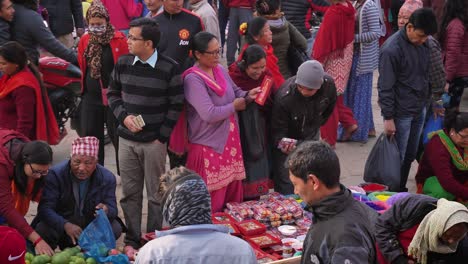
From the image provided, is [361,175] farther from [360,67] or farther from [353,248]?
[353,248]

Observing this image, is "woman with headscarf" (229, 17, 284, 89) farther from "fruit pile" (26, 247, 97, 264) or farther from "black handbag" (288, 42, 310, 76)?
"fruit pile" (26, 247, 97, 264)

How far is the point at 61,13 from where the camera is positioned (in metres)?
8.81

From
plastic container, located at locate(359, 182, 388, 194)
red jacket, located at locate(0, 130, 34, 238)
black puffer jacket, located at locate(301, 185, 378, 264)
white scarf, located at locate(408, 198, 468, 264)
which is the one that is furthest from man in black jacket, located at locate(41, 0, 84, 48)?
black puffer jacket, located at locate(301, 185, 378, 264)

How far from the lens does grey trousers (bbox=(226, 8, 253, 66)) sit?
995 centimetres

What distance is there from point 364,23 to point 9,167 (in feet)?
13.9

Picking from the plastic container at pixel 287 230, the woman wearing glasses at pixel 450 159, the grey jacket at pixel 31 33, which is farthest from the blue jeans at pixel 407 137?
the grey jacket at pixel 31 33

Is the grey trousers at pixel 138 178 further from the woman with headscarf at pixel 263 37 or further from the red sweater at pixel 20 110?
the woman with headscarf at pixel 263 37

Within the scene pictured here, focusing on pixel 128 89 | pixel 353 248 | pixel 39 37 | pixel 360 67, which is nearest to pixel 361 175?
pixel 360 67

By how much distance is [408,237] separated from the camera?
13.9 feet

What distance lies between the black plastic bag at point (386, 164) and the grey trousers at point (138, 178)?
183cm

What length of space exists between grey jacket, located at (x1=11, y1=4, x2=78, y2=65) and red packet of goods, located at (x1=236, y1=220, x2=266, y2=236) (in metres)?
2.70

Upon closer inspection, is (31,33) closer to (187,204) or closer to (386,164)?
(386,164)

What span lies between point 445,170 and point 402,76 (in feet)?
3.26

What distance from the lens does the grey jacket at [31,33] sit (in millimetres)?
6395
